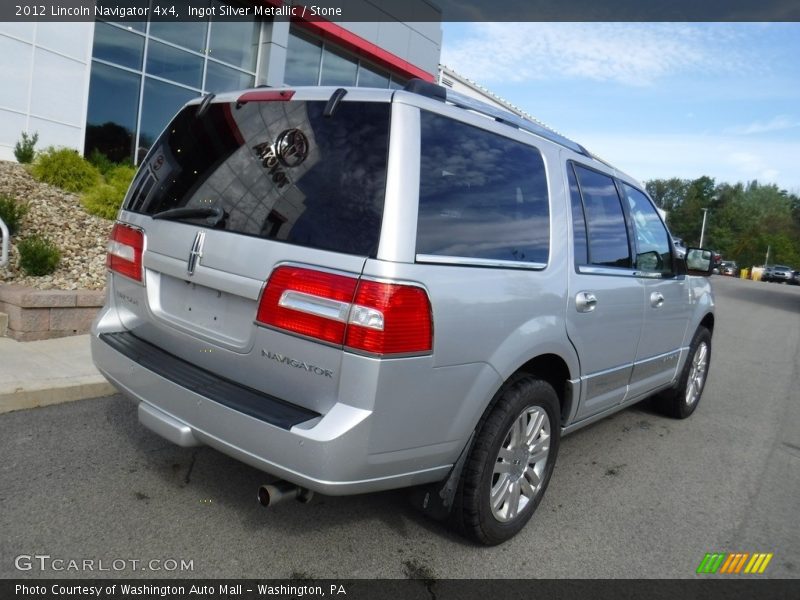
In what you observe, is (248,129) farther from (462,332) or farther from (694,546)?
(694,546)

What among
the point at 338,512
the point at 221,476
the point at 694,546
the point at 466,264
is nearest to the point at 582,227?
the point at 466,264

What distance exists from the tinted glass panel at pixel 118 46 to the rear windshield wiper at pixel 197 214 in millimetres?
10757

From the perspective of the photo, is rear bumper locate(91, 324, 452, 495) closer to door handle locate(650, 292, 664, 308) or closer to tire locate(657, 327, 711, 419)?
door handle locate(650, 292, 664, 308)

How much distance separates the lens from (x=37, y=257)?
643 centimetres

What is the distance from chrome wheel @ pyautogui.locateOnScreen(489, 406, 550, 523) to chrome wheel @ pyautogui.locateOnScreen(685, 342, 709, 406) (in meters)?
2.83

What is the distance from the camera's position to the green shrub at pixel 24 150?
1016 cm

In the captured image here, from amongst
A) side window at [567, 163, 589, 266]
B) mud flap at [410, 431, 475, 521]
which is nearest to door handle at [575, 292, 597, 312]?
side window at [567, 163, 589, 266]

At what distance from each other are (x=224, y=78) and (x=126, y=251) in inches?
498

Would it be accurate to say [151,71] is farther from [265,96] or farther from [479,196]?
[479,196]

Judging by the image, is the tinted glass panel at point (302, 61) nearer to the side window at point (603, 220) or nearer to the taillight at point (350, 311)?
the side window at point (603, 220)

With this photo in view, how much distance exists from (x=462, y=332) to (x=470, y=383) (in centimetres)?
23

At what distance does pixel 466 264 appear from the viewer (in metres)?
2.66

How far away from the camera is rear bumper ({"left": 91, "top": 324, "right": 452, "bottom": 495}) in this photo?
232cm

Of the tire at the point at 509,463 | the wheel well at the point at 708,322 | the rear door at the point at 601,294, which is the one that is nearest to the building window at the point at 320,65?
the wheel well at the point at 708,322
